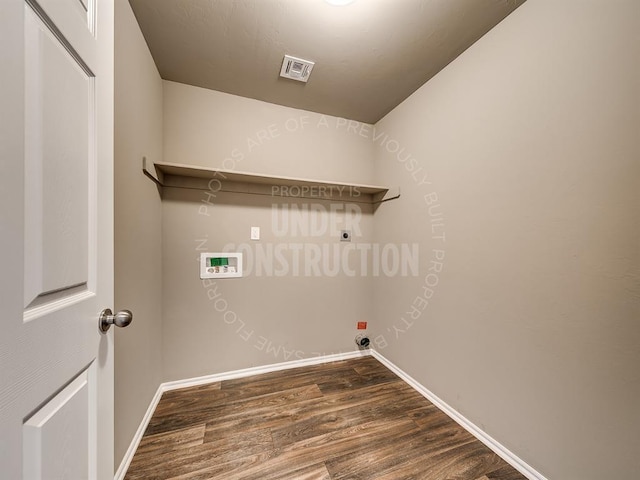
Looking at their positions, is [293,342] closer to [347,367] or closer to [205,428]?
[347,367]

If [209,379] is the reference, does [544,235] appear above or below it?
above

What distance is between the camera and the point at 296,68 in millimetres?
1694

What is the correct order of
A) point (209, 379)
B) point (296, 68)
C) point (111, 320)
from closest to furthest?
1. point (111, 320)
2. point (296, 68)
3. point (209, 379)

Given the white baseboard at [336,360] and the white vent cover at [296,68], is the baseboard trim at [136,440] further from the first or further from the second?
the white vent cover at [296,68]

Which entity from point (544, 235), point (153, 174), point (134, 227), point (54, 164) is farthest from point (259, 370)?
point (544, 235)

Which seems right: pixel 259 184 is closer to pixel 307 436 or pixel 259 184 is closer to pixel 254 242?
pixel 254 242

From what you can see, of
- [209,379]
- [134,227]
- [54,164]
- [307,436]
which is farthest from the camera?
[209,379]

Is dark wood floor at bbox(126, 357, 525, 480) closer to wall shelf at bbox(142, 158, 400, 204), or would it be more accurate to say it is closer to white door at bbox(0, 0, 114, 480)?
white door at bbox(0, 0, 114, 480)

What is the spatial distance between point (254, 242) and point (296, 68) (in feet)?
4.50

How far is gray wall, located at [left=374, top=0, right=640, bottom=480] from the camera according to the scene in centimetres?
93

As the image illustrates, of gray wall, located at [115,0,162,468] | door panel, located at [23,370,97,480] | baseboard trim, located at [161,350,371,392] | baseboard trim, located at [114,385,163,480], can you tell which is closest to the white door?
door panel, located at [23,370,97,480]

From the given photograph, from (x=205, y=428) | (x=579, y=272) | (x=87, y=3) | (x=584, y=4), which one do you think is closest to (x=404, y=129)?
Result: (x=584, y=4)

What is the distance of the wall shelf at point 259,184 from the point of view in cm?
168

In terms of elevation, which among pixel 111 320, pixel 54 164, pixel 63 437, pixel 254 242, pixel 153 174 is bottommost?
pixel 63 437
